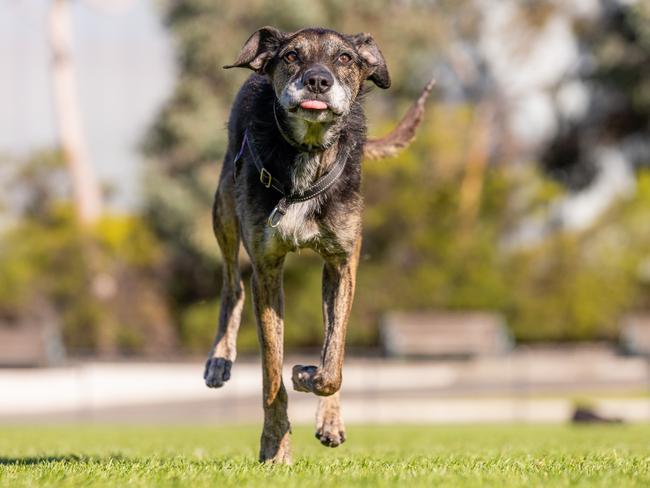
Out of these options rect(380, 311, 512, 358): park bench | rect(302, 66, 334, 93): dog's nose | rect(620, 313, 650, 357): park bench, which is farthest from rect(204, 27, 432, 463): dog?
rect(620, 313, 650, 357): park bench

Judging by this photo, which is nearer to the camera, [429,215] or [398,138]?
[398,138]

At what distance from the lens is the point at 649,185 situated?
127ft

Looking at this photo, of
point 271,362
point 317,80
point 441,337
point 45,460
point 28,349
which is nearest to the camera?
point 317,80

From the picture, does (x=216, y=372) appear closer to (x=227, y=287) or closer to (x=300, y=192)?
(x=227, y=287)

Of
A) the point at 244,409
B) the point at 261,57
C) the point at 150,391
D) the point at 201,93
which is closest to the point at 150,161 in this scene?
the point at 201,93

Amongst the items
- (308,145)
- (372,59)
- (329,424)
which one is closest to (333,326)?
(329,424)

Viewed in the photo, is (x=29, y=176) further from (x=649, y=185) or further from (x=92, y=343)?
(x=649, y=185)

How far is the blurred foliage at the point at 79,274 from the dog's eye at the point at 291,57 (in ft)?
97.3

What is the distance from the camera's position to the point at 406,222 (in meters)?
37.7

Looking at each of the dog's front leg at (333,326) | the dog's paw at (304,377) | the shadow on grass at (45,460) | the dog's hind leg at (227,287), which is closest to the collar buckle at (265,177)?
the dog's front leg at (333,326)

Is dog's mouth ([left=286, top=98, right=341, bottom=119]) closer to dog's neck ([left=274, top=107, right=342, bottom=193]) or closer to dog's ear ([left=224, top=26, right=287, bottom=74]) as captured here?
dog's neck ([left=274, top=107, right=342, bottom=193])

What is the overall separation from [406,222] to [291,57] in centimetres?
3073

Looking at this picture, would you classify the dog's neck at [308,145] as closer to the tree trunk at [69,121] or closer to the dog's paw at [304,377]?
A: the dog's paw at [304,377]

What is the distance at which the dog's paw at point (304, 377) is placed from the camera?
23.7ft
